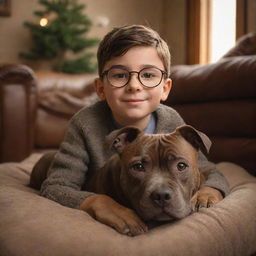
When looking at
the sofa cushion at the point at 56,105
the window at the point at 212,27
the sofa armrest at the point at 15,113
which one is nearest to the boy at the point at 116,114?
the sofa armrest at the point at 15,113

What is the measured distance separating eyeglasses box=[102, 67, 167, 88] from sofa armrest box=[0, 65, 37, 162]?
2.33 metres

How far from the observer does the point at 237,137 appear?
3016 mm

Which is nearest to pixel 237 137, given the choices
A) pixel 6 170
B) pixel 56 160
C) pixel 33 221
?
pixel 56 160

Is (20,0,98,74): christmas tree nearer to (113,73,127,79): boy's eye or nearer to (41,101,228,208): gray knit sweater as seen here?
(41,101,228,208): gray knit sweater

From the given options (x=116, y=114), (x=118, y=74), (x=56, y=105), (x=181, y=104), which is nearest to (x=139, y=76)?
(x=118, y=74)

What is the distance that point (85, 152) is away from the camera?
213 cm

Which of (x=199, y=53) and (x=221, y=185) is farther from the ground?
(x=199, y=53)

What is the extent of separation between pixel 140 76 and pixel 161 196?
2.12 feet

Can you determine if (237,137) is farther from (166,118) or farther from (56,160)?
(56,160)

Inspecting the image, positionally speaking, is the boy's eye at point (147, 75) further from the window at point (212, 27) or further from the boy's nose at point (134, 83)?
the window at point (212, 27)

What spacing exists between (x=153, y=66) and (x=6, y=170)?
144cm

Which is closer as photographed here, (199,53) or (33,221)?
(33,221)

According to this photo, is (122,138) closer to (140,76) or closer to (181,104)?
(140,76)

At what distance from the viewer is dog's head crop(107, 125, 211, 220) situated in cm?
153
